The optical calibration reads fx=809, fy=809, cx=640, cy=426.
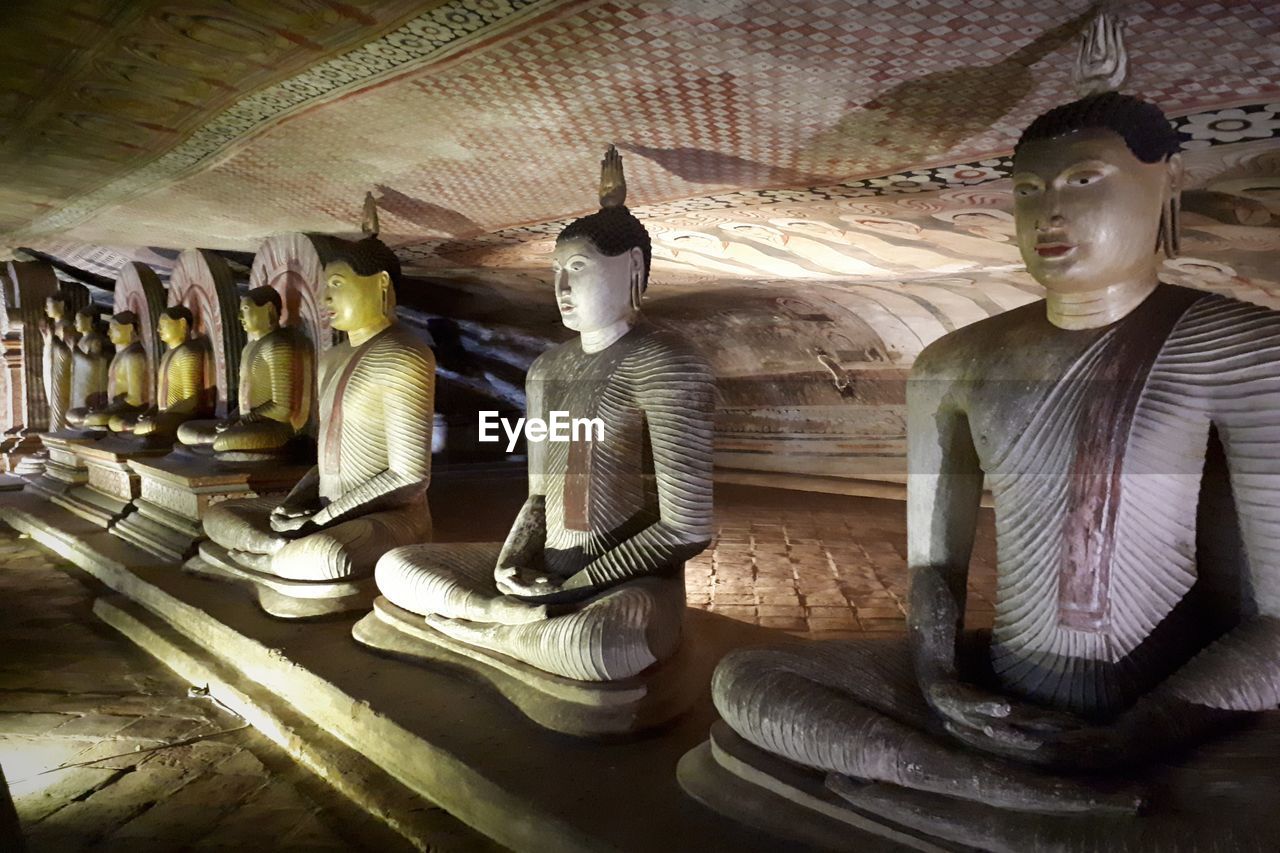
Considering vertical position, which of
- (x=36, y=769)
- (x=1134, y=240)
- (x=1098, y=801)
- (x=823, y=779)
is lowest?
(x=36, y=769)

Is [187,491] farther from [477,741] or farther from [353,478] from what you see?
[477,741]

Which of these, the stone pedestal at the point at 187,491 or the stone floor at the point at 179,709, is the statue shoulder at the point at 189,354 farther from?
the stone floor at the point at 179,709

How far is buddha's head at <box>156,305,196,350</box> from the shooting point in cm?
717

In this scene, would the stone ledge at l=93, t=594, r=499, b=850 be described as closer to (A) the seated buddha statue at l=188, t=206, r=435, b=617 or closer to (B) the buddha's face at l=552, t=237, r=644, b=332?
(A) the seated buddha statue at l=188, t=206, r=435, b=617

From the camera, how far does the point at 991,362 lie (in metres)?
2.21

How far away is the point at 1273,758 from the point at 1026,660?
1.70ft

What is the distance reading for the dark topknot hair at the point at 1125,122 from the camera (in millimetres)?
1962

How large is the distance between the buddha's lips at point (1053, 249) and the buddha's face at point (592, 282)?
152 centimetres

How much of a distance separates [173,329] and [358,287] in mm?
3893

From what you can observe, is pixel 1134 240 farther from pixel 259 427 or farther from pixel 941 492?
pixel 259 427

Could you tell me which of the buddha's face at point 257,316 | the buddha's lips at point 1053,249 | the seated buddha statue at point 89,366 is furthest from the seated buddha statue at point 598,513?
the seated buddha statue at point 89,366

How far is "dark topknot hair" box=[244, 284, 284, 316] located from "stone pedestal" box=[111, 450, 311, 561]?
1.16 m

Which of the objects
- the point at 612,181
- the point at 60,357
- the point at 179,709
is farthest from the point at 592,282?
the point at 60,357

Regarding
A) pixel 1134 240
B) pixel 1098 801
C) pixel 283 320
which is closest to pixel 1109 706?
pixel 1098 801
